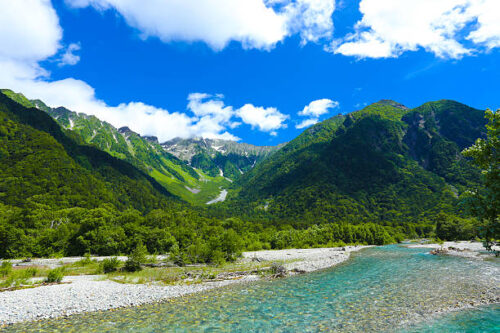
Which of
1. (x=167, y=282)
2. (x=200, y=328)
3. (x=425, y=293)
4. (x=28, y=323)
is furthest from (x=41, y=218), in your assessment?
(x=425, y=293)

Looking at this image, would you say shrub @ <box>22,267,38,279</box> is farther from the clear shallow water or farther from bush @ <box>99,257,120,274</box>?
the clear shallow water

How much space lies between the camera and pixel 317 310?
65.6 ft

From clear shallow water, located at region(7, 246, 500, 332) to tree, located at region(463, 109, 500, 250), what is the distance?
8.54 meters

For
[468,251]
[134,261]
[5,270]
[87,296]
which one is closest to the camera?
[87,296]

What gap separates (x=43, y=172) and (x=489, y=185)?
541 ft

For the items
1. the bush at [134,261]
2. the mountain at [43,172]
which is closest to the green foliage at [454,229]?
the bush at [134,261]

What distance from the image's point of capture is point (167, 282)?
3141 cm

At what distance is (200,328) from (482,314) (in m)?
21.1

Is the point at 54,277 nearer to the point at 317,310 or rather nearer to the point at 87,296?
the point at 87,296

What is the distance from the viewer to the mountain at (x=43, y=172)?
10869 centimetres

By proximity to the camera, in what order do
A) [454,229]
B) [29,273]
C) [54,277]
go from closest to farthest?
[54,277] < [29,273] < [454,229]

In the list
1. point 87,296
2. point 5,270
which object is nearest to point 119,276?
point 87,296

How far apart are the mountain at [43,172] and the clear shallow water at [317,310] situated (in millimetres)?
107315

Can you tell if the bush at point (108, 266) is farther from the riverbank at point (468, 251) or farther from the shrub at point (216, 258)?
the riverbank at point (468, 251)
